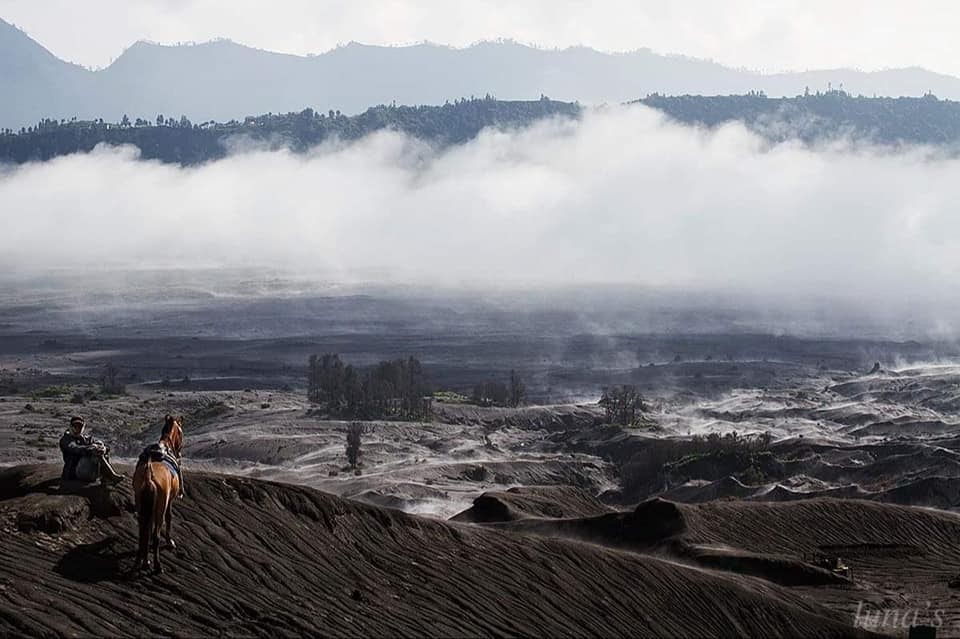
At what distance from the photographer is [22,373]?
4695 inches

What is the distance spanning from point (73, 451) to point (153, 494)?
114 inches

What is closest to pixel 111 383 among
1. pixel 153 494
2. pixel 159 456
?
pixel 159 456

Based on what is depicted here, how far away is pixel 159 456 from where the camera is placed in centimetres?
1798

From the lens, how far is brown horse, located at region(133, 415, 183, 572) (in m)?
17.3

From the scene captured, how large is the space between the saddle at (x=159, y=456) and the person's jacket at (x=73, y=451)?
163 centimetres

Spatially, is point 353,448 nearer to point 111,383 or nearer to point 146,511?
point 111,383

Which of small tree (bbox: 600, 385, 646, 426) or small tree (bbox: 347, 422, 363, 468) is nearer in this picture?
small tree (bbox: 347, 422, 363, 468)

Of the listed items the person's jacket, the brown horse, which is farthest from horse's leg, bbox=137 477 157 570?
the person's jacket

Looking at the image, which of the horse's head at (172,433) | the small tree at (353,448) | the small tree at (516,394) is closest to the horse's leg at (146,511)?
the horse's head at (172,433)

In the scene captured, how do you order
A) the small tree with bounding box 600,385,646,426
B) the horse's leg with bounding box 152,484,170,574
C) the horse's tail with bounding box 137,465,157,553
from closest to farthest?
1. the horse's tail with bounding box 137,465,157,553
2. the horse's leg with bounding box 152,484,170,574
3. the small tree with bounding box 600,385,646,426

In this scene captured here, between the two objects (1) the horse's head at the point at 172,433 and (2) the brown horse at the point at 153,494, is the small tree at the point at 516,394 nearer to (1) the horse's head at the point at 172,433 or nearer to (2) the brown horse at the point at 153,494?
(1) the horse's head at the point at 172,433

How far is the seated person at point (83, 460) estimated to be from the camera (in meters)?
19.6

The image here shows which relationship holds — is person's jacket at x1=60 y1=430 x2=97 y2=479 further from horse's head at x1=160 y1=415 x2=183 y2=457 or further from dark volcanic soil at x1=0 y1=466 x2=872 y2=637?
horse's head at x1=160 y1=415 x2=183 y2=457

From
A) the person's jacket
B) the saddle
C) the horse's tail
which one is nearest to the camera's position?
the horse's tail
